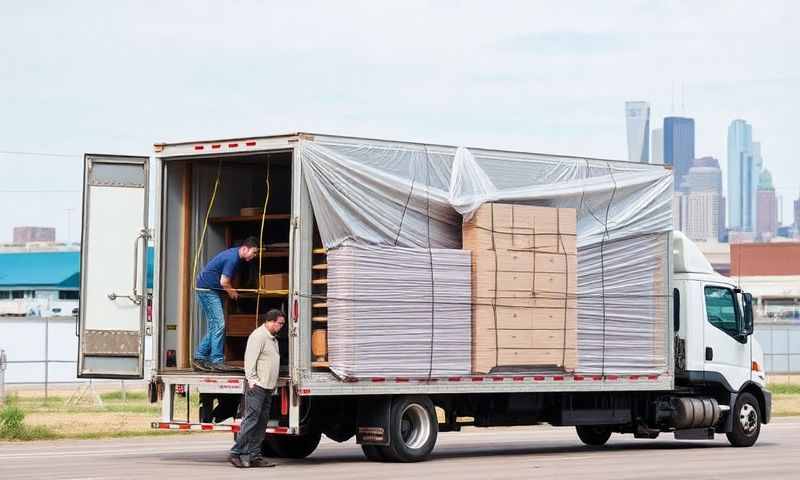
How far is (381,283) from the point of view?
17.1 meters

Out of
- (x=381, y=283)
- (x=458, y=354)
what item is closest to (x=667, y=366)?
(x=458, y=354)

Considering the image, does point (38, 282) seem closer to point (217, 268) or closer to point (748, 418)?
point (748, 418)

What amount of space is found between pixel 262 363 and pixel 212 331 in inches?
66.9

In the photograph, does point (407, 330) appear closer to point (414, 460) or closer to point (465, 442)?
point (414, 460)

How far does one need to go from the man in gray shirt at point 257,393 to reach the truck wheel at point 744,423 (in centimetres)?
765

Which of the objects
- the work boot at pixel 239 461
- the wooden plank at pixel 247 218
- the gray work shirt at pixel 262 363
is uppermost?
the wooden plank at pixel 247 218

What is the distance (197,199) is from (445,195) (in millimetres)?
3057

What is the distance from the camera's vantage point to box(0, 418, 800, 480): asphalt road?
1582cm

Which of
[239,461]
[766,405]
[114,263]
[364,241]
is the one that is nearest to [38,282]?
[766,405]

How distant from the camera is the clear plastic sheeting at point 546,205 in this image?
16.9 metres

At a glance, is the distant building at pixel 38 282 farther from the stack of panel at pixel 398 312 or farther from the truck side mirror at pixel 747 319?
the stack of panel at pixel 398 312

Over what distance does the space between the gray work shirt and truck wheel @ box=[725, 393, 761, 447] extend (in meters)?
7.69

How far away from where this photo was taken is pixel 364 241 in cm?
1705

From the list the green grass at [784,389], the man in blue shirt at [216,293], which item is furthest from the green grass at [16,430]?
the green grass at [784,389]
